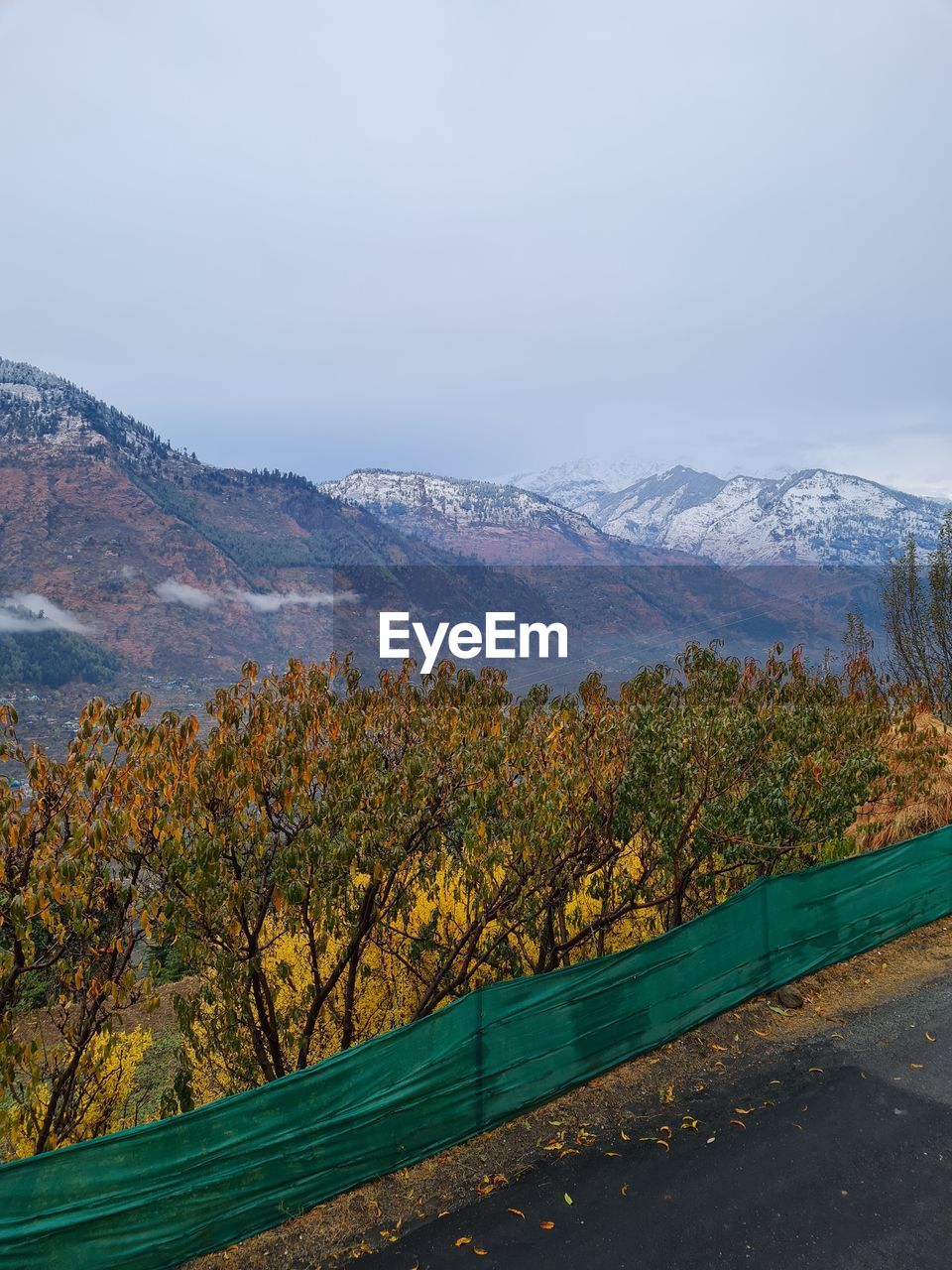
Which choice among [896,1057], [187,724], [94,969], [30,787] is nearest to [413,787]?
[187,724]

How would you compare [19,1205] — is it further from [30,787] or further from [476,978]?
[476,978]

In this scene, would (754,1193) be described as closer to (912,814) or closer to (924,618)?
(912,814)

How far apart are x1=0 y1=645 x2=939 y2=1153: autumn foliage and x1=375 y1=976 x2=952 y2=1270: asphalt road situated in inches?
108

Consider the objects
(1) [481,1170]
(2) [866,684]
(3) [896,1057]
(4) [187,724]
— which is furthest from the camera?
(2) [866,684]

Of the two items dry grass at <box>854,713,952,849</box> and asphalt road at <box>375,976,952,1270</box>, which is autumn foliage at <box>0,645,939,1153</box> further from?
asphalt road at <box>375,976,952,1270</box>

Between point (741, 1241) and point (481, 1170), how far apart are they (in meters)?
2.49

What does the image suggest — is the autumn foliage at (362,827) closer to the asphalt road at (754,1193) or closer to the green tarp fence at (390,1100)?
the green tarp fence at (390,1100)

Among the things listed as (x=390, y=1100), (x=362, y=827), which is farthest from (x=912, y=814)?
(x=362, y=827)

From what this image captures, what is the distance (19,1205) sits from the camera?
19.0 ft

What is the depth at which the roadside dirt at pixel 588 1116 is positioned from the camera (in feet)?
23.0

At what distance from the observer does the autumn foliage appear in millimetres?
6879

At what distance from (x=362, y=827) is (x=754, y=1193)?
5196 mm

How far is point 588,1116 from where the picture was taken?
871 centimetres

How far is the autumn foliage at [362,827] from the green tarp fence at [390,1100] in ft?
2.85
